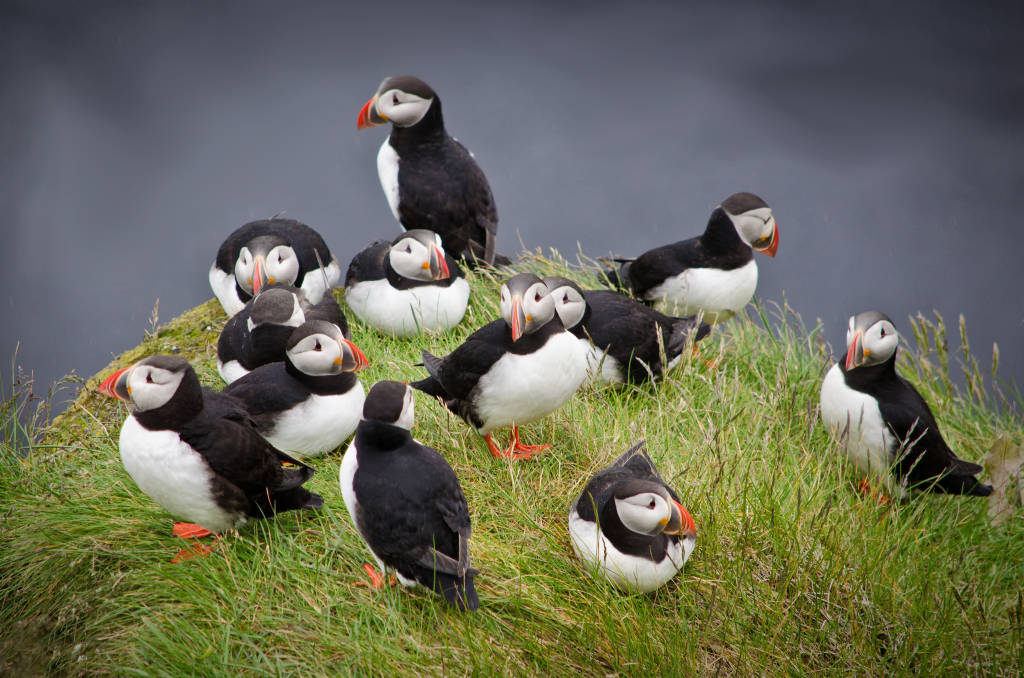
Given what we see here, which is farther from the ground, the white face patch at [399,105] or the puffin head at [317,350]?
the white face patch at [399,105]

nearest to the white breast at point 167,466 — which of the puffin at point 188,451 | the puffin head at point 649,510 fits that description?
the puffin at point 188,451

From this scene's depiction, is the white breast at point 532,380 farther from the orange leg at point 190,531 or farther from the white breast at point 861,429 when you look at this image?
the white breast at point 861,429

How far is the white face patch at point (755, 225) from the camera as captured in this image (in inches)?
161

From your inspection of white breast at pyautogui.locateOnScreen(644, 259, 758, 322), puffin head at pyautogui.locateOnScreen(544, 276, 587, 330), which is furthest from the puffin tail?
puffin head at pyautogui.locateOnScreen(544, 276, 587, 330)

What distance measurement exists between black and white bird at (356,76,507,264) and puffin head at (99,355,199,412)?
230cm

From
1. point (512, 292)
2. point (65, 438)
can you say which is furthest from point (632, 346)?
point (65, 438)

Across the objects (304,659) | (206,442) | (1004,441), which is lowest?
(1004,441)

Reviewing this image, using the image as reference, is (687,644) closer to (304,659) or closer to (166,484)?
(304,659)

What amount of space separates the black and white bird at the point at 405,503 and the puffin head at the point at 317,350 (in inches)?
23.9

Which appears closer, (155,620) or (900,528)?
(155,620)

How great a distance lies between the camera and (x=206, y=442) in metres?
2.55

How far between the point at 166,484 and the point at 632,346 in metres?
1.97

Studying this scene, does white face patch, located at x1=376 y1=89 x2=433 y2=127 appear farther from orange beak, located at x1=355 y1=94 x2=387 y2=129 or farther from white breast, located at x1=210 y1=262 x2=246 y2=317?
white breast, located at x1=210 y1=262 x2=246 y2=317

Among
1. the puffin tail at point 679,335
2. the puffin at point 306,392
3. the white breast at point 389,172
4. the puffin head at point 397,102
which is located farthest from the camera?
the white breast at point 389,172
